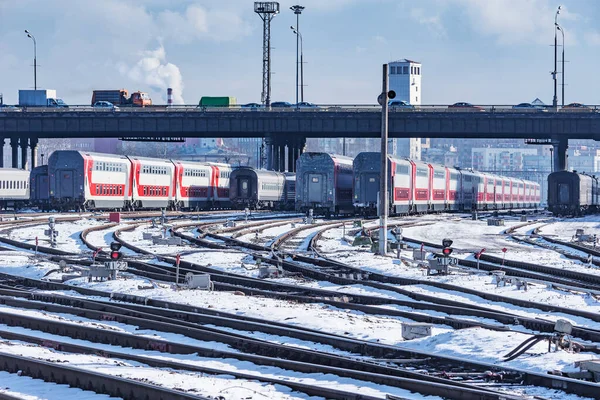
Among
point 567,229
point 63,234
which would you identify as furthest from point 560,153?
point 63,234

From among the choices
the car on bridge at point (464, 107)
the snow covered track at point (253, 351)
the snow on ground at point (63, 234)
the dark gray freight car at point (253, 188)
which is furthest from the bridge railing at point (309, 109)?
the snow covered track at point (253, 351)

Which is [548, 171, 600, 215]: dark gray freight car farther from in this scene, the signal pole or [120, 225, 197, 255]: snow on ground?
the signal pole

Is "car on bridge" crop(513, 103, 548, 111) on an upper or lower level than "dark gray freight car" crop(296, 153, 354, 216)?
upper

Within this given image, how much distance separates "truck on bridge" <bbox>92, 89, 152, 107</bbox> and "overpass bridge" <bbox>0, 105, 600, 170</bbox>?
18.0m

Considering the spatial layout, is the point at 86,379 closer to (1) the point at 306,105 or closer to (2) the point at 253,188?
(2) the point at 253,188

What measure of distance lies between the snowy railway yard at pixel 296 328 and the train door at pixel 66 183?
30194 mm

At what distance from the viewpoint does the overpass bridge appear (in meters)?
95.2

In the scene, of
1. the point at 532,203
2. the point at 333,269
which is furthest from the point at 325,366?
the point at 532,203

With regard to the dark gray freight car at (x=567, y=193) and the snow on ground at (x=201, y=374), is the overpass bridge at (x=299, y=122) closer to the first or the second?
the dark gray freight car at (x=567, y=193)

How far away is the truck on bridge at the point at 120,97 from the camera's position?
11925 centimetres

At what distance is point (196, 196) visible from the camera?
79688mm

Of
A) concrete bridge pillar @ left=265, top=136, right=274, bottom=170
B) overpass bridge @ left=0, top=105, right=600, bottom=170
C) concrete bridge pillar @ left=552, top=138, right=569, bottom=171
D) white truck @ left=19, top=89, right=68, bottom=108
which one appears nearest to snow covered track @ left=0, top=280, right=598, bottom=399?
overpass bridge @ left=0, top=105, right=600, bottom=170

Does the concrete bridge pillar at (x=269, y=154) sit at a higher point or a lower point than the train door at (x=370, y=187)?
higher

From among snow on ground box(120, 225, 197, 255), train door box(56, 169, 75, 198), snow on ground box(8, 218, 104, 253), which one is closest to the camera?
snow on ground box(120, 225, 197, 255)
